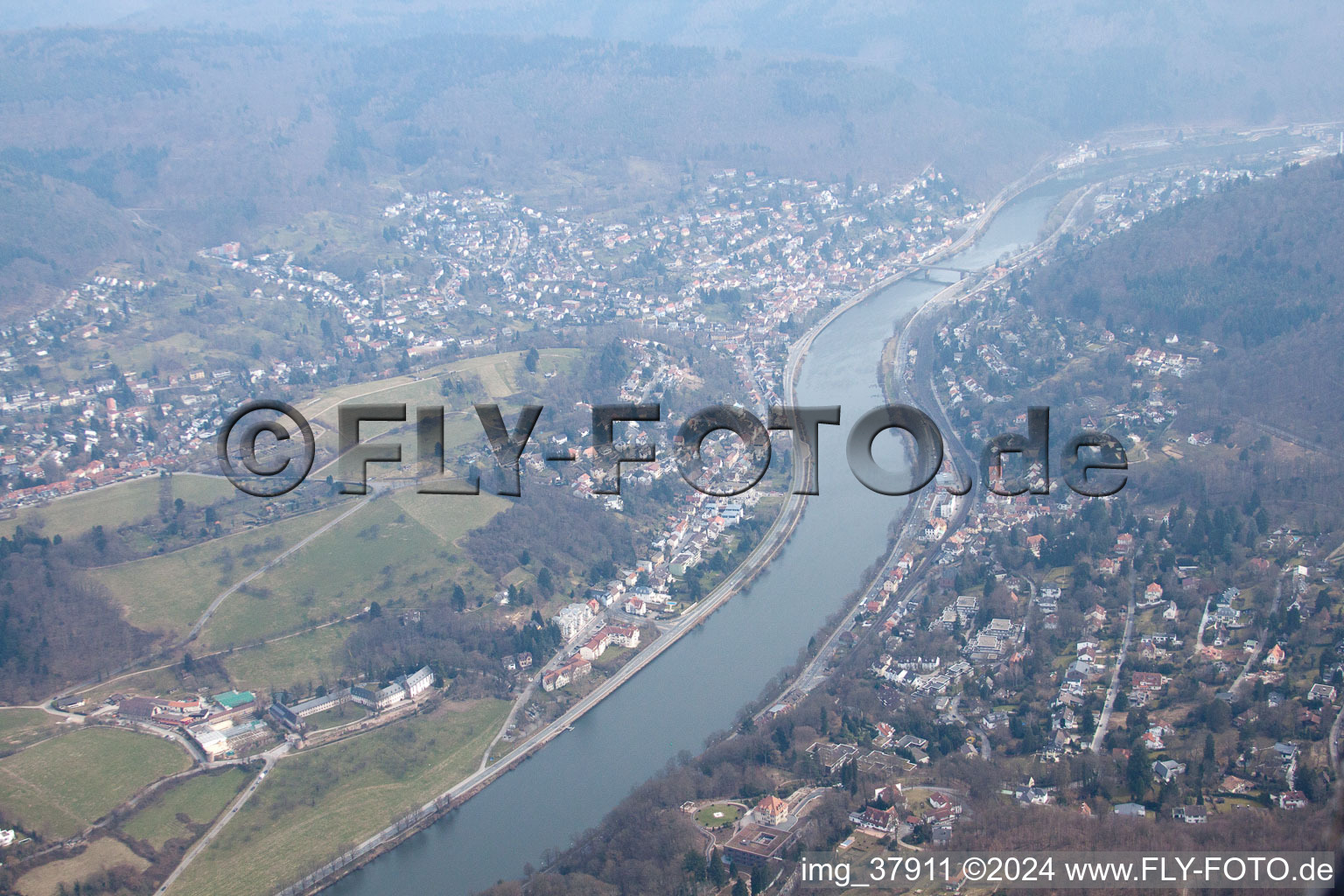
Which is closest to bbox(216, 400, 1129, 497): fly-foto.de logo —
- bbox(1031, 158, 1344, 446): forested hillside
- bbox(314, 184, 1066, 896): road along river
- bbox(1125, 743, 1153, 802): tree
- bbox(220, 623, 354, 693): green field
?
bbox(314, 184, 1066, 896): road along river

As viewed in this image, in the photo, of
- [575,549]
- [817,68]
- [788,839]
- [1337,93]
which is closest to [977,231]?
[817,68]

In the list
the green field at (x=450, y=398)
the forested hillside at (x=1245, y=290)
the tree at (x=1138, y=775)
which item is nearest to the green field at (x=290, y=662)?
the green field at (x=450, y=398)

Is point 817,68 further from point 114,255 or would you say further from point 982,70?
point 114,255

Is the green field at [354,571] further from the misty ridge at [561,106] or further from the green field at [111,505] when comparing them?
the misty ridge at [561,106]

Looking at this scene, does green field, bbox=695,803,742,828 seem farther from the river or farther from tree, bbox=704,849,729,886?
the river

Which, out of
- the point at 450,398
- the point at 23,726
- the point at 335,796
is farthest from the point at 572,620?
the point at 450,398

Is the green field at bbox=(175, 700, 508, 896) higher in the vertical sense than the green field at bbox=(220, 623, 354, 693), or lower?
lower

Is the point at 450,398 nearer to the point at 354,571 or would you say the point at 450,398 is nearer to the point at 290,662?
the point at 354,571
